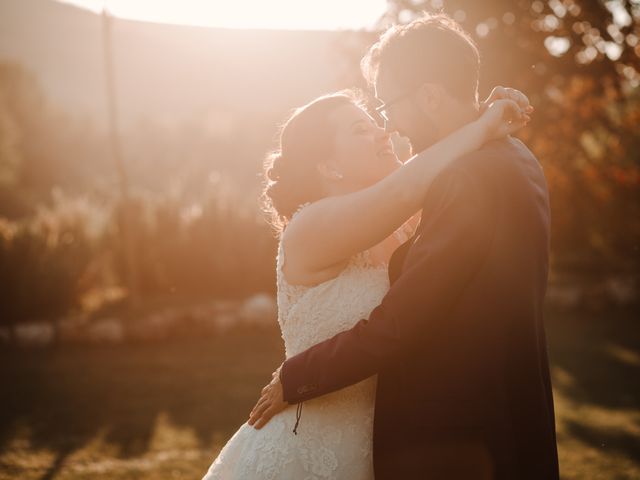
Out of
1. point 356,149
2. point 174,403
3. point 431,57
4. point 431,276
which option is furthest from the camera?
point 174,403

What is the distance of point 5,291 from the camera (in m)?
10.2

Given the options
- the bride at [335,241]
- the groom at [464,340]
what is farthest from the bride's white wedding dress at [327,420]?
the groom at [464,340]

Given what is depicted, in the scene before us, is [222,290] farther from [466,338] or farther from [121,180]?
[466,338]

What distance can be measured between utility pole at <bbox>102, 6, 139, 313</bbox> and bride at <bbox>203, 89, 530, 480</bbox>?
839 cm

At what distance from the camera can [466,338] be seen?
6.88ft

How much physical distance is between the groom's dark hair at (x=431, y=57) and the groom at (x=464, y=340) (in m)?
0.01

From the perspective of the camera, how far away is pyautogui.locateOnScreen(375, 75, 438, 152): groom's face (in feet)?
7.66

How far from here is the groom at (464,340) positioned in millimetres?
2045

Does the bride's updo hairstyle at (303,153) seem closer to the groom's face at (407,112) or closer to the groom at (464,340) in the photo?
the groom's face at (407,112)

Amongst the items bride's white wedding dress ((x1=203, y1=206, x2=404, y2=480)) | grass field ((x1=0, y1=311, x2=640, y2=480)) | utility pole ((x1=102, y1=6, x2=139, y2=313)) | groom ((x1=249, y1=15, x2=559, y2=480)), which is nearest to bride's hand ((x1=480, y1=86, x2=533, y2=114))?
groom ((x1=249, y1=15, x2=559, y2=480))

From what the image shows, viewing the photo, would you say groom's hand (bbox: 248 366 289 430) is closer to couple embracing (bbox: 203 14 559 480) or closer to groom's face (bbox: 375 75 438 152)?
couple embracing (bbox: 203 14 559 480)

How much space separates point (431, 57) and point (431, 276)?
2.34 ft

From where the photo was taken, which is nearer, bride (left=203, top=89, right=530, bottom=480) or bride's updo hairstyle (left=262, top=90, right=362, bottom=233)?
bride (left=203, top=89, right=530, bottom=480)

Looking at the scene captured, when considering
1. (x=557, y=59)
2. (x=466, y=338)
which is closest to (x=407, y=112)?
(x=466, y=338)
